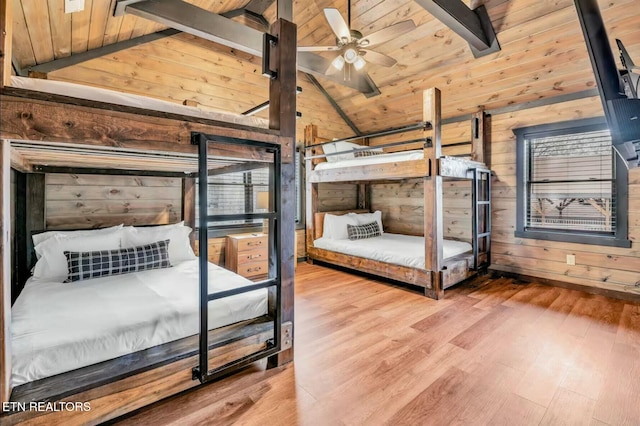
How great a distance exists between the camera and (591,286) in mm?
3551

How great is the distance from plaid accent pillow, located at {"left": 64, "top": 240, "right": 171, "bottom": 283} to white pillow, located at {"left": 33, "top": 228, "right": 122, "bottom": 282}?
0.08m

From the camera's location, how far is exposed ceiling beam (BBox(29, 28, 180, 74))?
3012 millimetres

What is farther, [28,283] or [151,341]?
[28,283]

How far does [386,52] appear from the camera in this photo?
169 inches

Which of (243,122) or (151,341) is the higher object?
(243,122)

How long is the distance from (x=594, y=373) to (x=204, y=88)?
476 centimetres

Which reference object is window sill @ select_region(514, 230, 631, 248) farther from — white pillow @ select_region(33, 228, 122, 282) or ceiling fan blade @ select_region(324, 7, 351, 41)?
white pillow @ select_region(33, 228, 122, 282)

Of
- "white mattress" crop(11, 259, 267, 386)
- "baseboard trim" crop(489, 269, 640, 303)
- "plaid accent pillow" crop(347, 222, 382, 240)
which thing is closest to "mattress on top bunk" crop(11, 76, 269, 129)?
"white mattress" crop(11, 259, 267, 386)

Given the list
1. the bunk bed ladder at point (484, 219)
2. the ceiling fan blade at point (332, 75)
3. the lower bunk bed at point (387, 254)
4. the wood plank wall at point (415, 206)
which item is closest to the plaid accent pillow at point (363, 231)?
the lower bunk bed at point (387, 254)

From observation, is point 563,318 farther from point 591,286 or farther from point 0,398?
point 0,398

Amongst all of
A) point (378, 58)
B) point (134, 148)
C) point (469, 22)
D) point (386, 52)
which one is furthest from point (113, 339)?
point (386, 52)

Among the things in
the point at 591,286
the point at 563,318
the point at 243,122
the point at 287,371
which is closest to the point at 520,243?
the point at 591,286

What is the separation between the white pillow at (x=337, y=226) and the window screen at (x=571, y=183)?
2474 millimetres

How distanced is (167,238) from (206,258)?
169 centimetres
